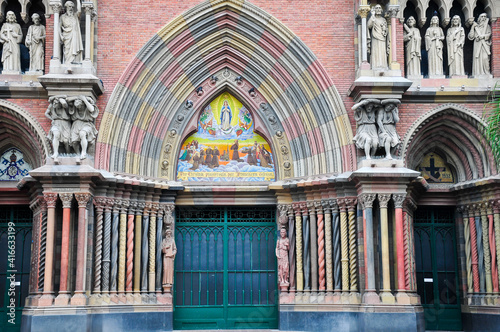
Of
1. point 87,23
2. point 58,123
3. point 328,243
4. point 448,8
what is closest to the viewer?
point 58,123

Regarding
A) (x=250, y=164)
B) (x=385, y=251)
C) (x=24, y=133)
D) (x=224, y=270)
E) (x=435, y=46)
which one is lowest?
(x=224, y=270)

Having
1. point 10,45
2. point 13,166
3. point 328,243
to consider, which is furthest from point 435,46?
point 13,166

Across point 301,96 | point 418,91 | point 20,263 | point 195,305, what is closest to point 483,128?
point 418,91

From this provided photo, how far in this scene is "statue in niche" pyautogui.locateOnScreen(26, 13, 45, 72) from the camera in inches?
635

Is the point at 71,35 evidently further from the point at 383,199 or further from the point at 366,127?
the point at 383,199

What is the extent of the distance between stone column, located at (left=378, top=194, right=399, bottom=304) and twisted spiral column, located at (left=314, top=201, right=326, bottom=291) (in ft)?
4.72

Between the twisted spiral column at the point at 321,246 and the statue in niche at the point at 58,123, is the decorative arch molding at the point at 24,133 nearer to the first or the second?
the statue in niche at the point at 58,123

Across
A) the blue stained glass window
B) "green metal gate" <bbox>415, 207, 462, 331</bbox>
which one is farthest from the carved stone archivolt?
"green metal gate" <bbox>415, 207, 462, 331</bbox>

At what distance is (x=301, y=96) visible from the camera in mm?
16750

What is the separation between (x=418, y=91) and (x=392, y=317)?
17.3 feet

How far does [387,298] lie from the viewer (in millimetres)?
14992

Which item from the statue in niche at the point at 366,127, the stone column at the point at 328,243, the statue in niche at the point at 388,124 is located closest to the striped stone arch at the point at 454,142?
the statue in niche at the point at 388,124

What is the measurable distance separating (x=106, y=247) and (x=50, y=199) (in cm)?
162

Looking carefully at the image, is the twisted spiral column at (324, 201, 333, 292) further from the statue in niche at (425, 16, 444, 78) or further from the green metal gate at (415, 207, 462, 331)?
the statue in niche at (425, 16, 444, 78)
